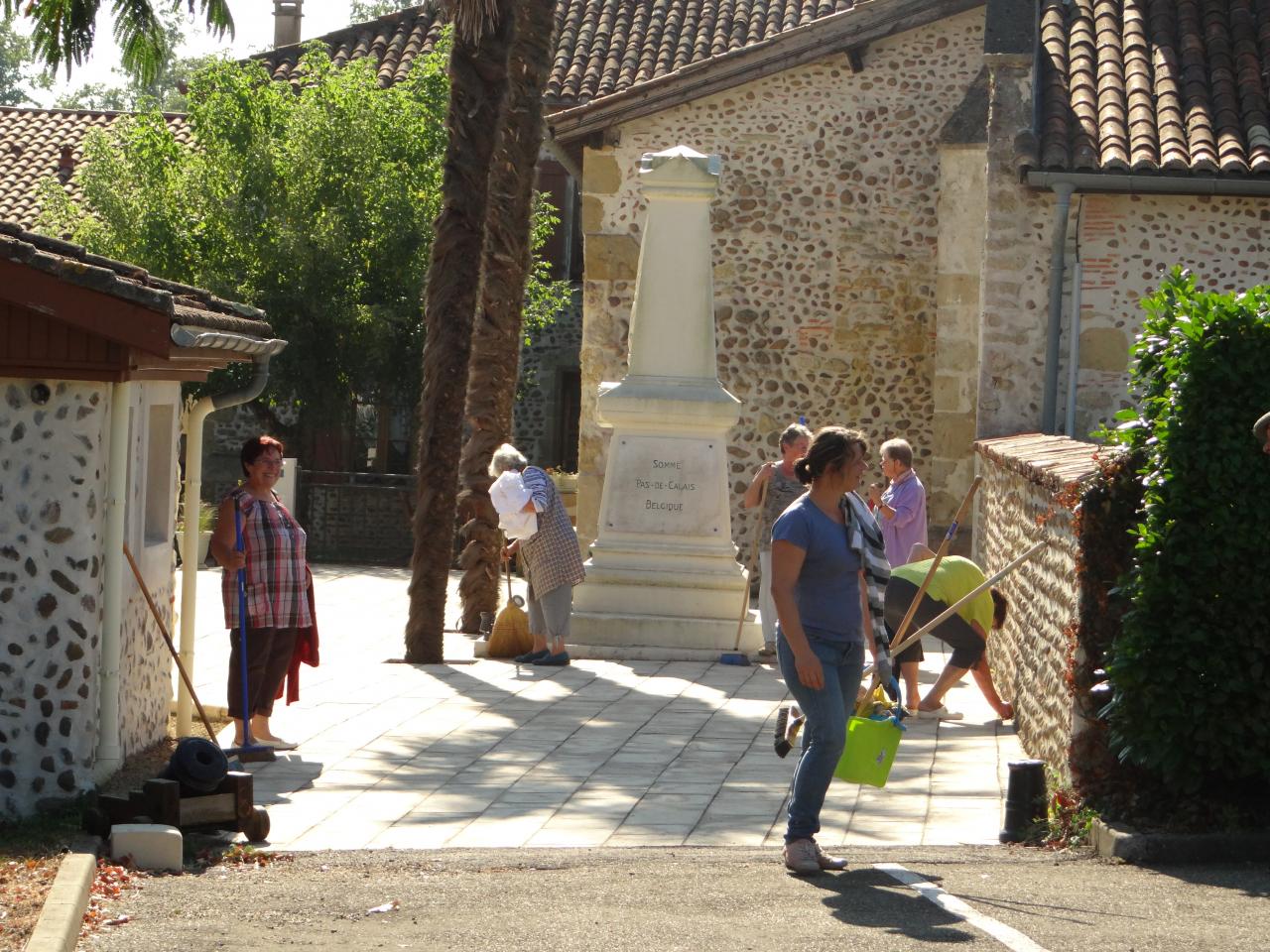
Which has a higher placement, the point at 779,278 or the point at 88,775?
the point at 779,278

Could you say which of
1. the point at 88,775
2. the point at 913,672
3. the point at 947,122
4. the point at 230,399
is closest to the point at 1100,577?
the point at 913,672

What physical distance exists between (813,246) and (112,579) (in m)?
13.7

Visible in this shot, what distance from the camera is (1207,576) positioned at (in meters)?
6.84

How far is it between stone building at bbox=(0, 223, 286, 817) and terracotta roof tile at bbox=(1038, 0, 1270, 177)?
960 centimetres

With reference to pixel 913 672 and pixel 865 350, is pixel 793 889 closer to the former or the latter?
pixel 913 672

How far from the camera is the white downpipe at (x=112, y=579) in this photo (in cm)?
761

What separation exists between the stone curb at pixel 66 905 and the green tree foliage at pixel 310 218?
16968 millimetres

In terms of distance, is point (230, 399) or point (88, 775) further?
point (230, 399)

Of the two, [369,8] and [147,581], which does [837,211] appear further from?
[369,8]

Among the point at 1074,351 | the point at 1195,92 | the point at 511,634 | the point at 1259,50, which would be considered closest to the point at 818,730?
the point at 511,634

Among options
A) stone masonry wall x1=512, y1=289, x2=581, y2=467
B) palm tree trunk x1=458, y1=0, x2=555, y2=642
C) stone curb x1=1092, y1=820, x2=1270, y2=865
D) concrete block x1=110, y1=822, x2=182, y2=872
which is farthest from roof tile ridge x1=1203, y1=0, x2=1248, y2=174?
stone masonry wall x1=512, y1=289, x2=581, y2=467

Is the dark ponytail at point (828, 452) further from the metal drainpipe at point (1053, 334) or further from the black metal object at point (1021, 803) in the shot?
the metal drainpipe at point (1053, 334)

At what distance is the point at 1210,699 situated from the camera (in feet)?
22.5

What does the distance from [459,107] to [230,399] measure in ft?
13.3
